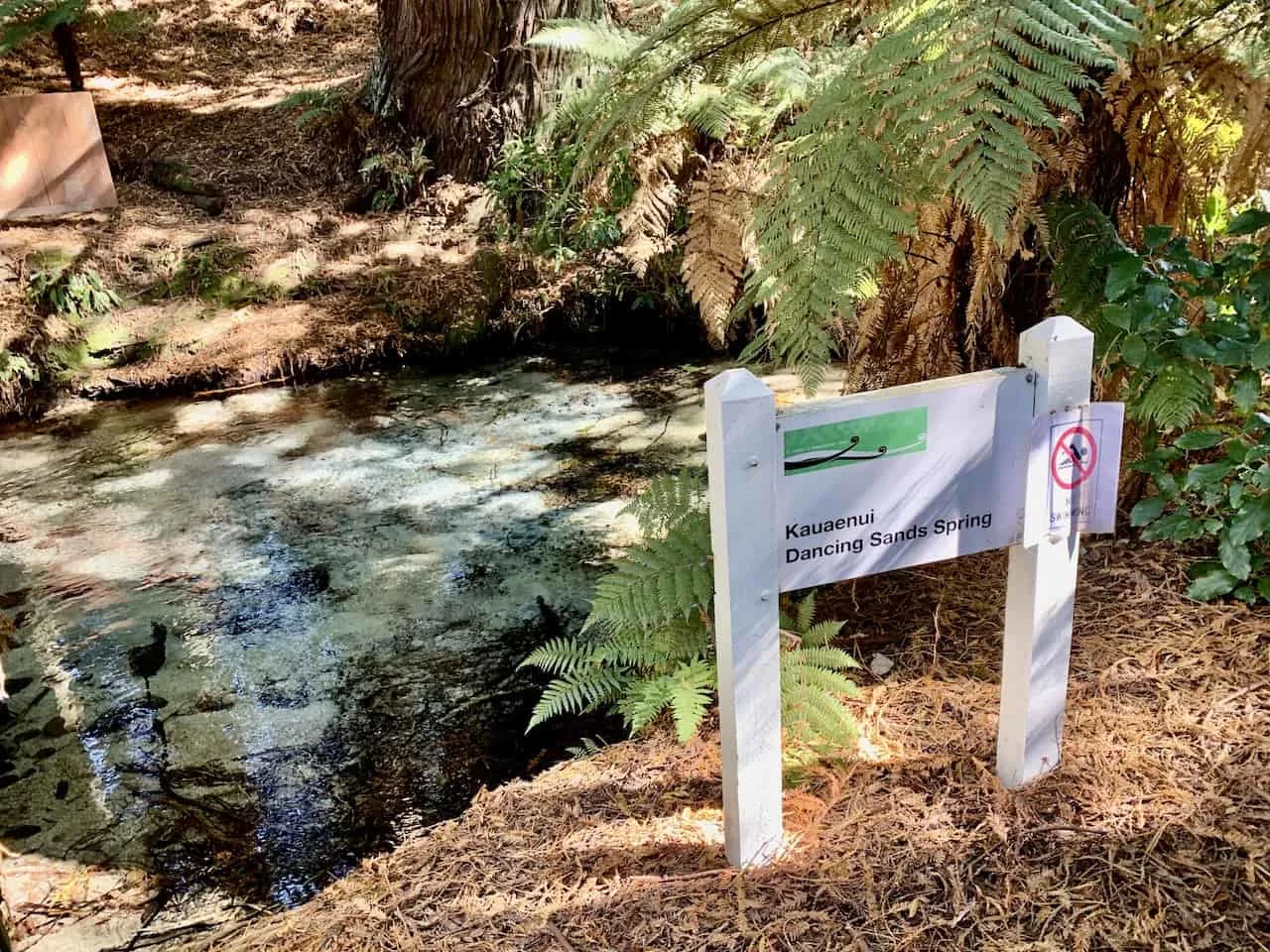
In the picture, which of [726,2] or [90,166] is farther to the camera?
[90,166]

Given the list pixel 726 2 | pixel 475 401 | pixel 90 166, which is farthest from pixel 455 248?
pixel 726 2

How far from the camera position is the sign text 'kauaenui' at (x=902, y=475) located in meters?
1.73

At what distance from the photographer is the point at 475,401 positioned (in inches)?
231

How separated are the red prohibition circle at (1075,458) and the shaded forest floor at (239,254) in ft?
16.9

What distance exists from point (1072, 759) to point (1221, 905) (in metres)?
0.41

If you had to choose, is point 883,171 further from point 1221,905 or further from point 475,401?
point 475,401

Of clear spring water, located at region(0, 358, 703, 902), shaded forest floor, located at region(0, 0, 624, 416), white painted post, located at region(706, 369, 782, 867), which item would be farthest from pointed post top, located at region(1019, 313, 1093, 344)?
shaded forest floor, located at region(0, 0, 624, 416)

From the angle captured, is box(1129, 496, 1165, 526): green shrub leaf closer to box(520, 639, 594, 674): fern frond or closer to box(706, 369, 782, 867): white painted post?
box(706, 369, 782, 867): white painted post

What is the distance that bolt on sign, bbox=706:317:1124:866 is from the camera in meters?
1.70

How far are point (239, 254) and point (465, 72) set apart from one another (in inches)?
82.6

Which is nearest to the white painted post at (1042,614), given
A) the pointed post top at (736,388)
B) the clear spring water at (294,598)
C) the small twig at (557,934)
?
the pointed post top at (736,388)

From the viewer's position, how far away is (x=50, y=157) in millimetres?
7086

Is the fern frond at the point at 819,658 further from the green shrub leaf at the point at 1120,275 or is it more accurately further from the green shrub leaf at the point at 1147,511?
the green shrub leaf at the point at 1120,275

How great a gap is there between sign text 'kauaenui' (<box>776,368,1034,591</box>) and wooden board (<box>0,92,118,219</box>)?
7143 millimetres
